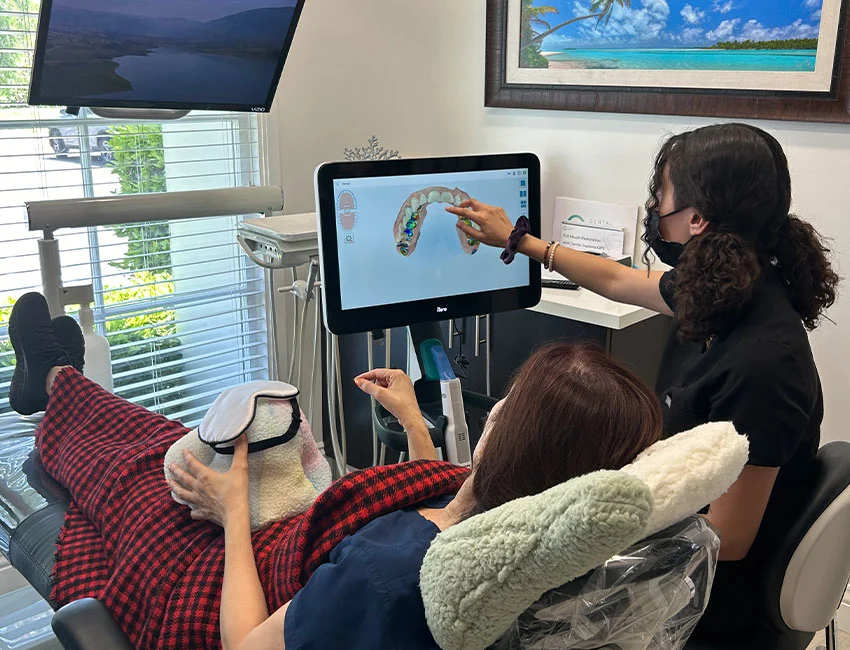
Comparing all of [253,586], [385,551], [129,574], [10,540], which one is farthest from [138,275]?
[385,551]

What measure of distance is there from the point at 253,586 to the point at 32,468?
82cm

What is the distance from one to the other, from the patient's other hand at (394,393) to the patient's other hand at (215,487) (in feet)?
0.91

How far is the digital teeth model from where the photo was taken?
1.70 meters

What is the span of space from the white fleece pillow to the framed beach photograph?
1.46 meters

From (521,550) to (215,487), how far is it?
0.67m

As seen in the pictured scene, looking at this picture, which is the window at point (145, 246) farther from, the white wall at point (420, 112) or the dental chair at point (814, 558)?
the dental chair at point (814, 558)

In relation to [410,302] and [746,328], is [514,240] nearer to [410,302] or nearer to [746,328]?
[410,302]

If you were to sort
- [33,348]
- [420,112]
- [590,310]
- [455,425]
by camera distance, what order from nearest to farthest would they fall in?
[455,425] → [33,348] → [590,310] → [420,112]

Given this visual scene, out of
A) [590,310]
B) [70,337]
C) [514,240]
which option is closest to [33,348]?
[70,337]

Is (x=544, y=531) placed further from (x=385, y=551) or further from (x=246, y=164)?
(x=246, y=164)

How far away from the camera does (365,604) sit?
884 mm

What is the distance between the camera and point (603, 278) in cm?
180

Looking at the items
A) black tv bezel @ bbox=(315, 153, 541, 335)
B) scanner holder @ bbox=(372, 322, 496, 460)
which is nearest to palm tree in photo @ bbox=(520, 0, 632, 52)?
black tv bezel @ bbox=(315, 153, 541, 335)

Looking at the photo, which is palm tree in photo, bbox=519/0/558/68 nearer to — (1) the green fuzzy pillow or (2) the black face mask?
(2) the black face mask
